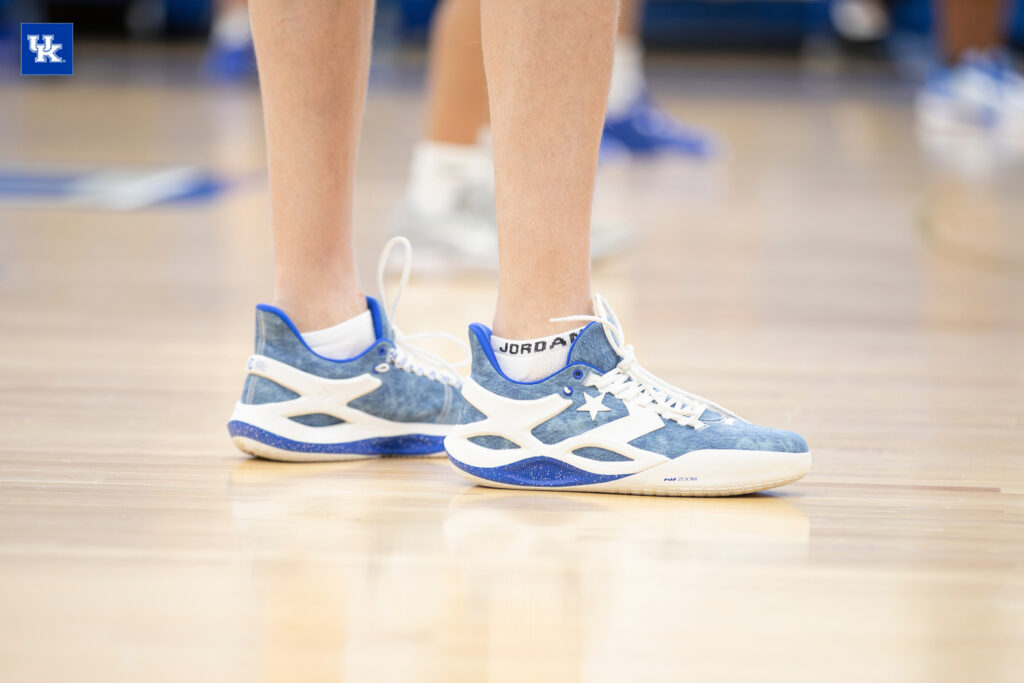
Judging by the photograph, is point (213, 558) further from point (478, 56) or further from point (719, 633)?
point (478, 56)

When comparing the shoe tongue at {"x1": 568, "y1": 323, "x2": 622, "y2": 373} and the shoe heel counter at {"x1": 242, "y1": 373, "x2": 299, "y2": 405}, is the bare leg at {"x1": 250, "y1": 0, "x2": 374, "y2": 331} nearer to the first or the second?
the shoe heel counter at {"x1": 242, "y1": 373, "x2": 299, "y2": 405}

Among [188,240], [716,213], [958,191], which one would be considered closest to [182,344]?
[188,240]

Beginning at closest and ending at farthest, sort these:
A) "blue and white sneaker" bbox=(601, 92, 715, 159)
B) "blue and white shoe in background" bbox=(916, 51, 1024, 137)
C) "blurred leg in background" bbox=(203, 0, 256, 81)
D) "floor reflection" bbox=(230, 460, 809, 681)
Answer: "floor reflection" bbox=(230, 460, 809, 681)
"blue and white sneaker" bbox=(601, 92, 715, 159)
"blue and white shoe in background" bbox=(916, 51, 1024, 137)
"blurred leg in background" bbox=(203, 0, 256, 81)

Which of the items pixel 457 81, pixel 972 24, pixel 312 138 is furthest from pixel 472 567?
pixel 972 24

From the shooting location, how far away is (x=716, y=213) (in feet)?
7.39

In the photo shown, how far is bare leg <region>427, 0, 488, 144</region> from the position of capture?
168 centimetres

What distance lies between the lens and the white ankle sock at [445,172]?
1754mm

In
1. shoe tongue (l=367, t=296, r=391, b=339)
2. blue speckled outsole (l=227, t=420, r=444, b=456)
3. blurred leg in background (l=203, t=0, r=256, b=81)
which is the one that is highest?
blurred leg in background (l=203, t=0, r=256, b=81)

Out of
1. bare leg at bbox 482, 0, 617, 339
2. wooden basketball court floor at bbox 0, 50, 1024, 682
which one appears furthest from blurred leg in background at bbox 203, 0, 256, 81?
bare leg at bbox 482, 0, 617, 339

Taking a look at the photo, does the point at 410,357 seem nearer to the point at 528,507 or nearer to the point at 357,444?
the point at 357,444

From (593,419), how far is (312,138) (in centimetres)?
29

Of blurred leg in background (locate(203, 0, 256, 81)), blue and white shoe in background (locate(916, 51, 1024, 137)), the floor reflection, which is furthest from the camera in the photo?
blurred leg in background (locate(203, 0, 256, 81))

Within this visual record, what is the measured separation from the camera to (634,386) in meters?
0.86

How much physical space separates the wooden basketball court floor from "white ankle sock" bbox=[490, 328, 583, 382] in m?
0.08
